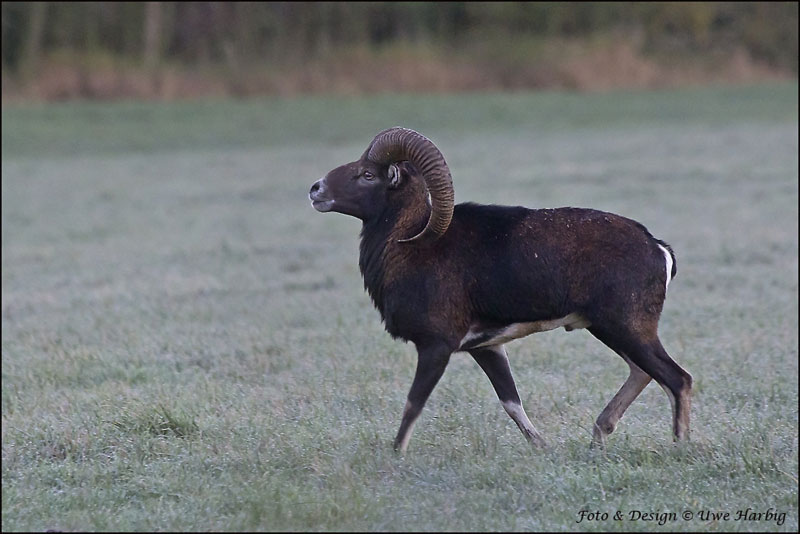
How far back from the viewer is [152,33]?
1208 inches

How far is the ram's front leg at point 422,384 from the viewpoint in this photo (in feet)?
21.8

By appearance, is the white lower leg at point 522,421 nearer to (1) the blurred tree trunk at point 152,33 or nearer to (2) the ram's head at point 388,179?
(2) the ram's head at point 388,179

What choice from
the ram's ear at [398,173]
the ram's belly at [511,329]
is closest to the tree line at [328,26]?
the ram's ear at [398,173]

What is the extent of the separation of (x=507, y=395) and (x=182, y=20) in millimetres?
24592

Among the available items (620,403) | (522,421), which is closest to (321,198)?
(522,421)

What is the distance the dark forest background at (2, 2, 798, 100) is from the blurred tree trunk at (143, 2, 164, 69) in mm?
34

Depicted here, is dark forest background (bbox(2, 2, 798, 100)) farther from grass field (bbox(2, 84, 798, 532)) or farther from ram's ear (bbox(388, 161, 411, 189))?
ram's ear (bbox(388, 161, 411, 189))

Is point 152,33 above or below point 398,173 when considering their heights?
below

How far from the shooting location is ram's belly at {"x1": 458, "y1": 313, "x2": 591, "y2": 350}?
6.89m

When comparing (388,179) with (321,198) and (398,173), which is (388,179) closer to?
(398,173)

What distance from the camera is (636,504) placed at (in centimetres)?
569

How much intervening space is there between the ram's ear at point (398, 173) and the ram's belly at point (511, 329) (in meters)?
0.97

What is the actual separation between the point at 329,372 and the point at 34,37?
64.0 feet

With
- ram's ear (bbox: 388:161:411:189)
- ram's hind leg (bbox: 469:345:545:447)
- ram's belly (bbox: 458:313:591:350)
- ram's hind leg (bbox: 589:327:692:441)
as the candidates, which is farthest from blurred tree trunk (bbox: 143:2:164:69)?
ram's hind leg (bbox: 589:327:692:441)
